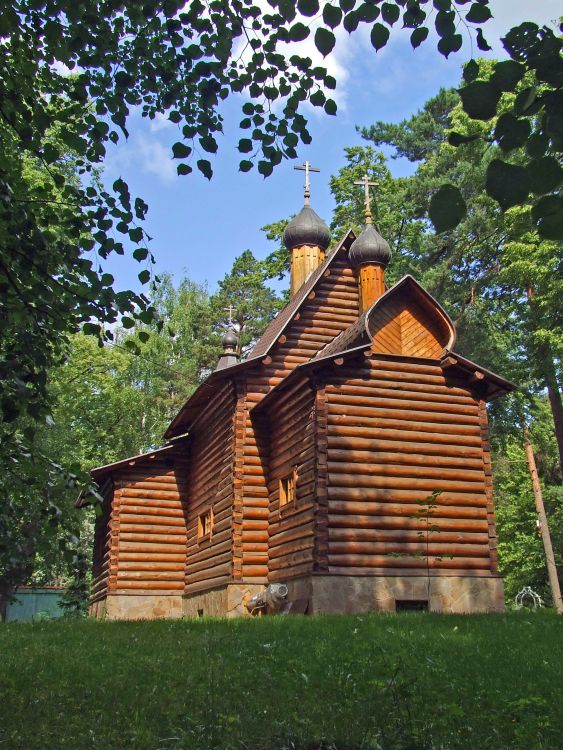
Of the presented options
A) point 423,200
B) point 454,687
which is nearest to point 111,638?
point 454,687

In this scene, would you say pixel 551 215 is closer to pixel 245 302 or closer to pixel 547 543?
pixel 547 543

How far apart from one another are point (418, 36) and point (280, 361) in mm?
15567

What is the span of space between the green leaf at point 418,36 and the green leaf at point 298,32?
867 millimetres

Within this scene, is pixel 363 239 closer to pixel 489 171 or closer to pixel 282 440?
pixel 282 440

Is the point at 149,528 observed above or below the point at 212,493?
below

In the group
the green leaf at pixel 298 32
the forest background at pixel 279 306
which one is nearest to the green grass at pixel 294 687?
the forest background at pixel 279 306

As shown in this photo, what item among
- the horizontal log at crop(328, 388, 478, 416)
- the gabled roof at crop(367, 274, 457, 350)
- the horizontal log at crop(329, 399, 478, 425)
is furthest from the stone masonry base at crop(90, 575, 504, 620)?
the gabled roof at crop(367, 274, 457, 350)

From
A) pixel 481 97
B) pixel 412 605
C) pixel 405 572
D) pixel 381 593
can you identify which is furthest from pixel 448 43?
pixel 412 605

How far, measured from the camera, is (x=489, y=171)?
9.71 feet

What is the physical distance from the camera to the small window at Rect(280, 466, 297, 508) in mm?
16703

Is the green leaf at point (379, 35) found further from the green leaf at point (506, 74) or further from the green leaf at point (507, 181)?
the green leaf at point (507, 181)

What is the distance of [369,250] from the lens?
763 inches

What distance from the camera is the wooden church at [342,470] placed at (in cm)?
1507

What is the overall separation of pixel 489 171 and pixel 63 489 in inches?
140
